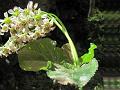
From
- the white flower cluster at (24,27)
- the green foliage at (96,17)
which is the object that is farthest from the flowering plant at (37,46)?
the green foliage at (96,17)

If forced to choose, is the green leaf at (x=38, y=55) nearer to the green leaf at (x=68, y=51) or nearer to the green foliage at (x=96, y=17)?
the green leaf at (x=68, y=51)

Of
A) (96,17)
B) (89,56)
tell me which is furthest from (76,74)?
(96,17)

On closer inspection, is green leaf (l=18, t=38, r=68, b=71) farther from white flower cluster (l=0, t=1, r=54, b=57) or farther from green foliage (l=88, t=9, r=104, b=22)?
green foliage (l=88, t=9, r=104, b=22)

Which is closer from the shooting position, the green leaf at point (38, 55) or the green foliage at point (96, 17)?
the green leaf at point (38, 55)

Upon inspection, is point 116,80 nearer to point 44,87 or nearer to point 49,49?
point 44,87

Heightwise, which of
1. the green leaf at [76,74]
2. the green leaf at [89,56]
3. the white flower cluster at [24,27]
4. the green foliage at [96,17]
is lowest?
the green leaf at [76,74]

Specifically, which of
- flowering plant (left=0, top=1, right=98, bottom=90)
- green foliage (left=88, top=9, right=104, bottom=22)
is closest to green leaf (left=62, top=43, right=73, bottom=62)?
flowering plant (left=0, top=1, right=98, bottom=90)
